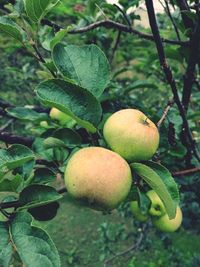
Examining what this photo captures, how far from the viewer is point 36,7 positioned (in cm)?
88

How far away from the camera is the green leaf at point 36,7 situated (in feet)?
2.85

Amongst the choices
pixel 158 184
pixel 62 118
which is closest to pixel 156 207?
pixel 62 118

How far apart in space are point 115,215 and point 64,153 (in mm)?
3640

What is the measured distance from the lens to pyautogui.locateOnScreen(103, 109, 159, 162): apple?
844 millimetres

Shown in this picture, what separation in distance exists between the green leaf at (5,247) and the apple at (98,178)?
6.0 inches

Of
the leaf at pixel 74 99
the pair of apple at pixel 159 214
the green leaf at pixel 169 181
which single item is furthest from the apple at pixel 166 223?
the leaf at pixel 74 99

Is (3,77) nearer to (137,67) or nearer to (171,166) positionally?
(137,67)

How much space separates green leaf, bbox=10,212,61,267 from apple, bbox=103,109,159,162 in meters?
0.24

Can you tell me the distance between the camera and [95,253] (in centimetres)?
387

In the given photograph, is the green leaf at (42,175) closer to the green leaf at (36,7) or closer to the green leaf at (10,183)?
the green leaf at (10,183)

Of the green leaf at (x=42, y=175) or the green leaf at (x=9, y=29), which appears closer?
the green leaf at (x=9, y=29)

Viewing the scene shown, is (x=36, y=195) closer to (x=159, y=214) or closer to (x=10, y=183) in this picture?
(x=10, y=183)

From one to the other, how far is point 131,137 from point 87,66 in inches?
7.5

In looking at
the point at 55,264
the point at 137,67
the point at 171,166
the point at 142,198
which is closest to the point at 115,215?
the point at 137,67
